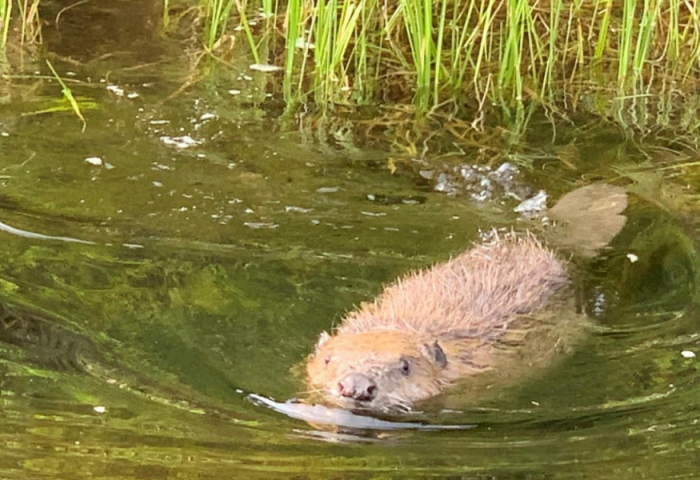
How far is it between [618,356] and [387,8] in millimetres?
2167

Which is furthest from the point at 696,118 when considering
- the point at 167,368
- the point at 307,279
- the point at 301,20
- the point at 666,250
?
the point at 167,368

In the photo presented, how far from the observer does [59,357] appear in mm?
2529

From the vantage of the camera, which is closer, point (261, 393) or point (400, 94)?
point (261, 393)

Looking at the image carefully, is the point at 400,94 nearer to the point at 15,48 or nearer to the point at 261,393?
the point at 15,48

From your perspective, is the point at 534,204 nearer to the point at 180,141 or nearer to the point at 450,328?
the point at 450,328

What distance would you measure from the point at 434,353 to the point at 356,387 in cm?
27

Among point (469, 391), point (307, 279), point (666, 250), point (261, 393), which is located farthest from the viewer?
point (666, 250)

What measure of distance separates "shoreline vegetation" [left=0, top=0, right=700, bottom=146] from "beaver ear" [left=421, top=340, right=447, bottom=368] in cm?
159

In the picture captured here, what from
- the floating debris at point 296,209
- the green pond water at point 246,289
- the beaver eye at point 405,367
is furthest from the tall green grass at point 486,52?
the beaver eye at point 405,367

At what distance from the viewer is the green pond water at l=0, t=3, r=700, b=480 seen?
7.07ft

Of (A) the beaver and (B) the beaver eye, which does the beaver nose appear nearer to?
(A) the beaver

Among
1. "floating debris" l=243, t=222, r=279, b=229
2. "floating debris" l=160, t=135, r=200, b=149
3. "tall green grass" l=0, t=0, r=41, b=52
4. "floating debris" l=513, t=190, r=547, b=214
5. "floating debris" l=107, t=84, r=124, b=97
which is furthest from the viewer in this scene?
"tall green grass" l=0, t=0, r=41, b=52

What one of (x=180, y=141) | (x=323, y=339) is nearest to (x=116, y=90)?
(x=180, y=141)

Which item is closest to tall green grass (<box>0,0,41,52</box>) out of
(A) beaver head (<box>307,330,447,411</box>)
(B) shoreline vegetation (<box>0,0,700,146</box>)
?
(B) shoreline vegetation (<box>0,0,700,146</box>)
